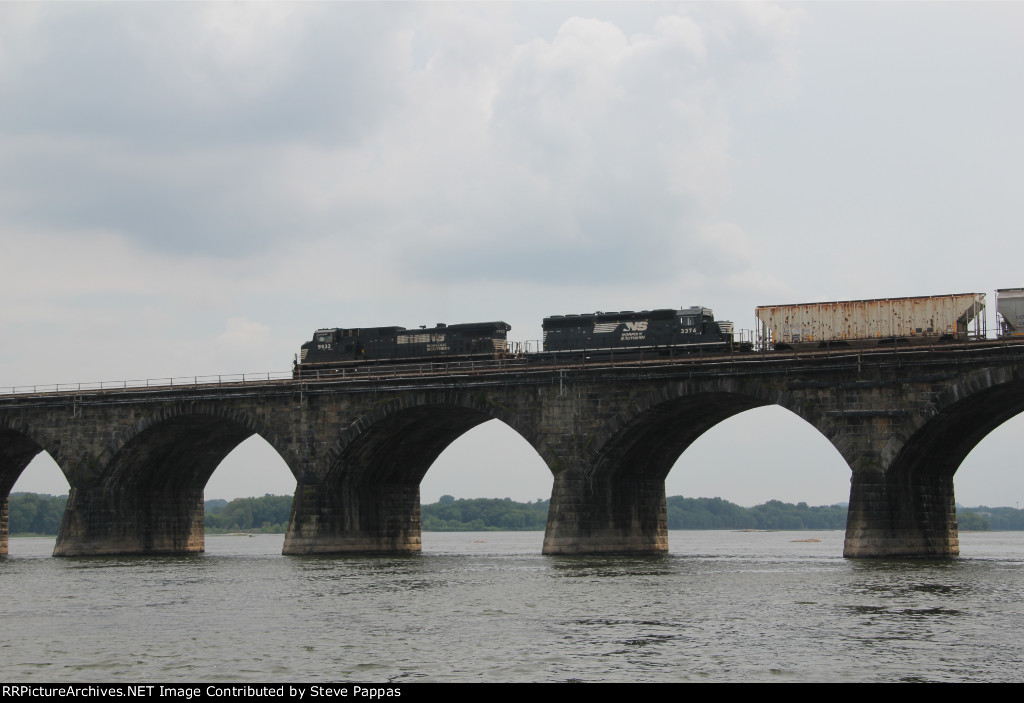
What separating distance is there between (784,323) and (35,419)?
48186 millimetres

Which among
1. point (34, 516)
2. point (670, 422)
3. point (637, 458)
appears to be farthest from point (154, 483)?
point (34, 516)

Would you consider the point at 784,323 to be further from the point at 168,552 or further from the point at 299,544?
the point at 168,552

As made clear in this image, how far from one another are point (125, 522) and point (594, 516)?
32982 mm

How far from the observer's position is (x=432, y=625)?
120 ft

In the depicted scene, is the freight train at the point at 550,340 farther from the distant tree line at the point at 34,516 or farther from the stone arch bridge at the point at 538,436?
the distant tree line at the point at 34,516

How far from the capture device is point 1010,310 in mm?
60438

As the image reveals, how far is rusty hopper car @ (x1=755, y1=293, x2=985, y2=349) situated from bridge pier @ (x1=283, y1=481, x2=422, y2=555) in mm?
26408

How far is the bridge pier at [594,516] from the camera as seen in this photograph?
6538 centimetres

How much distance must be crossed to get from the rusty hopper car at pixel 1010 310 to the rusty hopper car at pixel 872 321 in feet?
3.33

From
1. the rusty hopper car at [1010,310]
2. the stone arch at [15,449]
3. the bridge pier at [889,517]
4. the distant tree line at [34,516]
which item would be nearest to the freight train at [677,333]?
the rusty hopper car at [1010,310]

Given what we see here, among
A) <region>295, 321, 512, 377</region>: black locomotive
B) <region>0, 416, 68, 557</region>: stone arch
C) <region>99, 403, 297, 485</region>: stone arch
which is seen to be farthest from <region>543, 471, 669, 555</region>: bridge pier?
<region>0, 416, 68, 557</region>: stone arch

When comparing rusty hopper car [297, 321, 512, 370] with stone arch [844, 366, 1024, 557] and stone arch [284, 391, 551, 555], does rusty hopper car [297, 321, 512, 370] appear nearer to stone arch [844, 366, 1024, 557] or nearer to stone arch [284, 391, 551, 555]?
Answer: stone arch [284, 391, 551, 555]

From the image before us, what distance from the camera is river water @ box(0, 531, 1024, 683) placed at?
27.8 m
